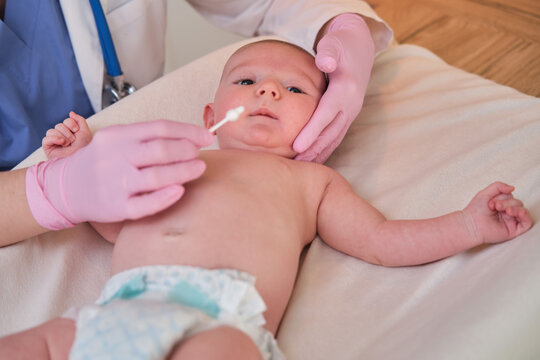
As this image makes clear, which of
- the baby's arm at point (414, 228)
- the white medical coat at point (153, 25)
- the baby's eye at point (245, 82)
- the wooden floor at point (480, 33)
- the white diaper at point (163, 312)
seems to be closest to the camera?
the white diaper at point (163, 312)

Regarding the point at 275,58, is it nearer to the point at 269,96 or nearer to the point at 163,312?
the point at 269,96

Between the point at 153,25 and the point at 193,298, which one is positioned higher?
the point at 153,25

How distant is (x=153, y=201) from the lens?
768 millimetres

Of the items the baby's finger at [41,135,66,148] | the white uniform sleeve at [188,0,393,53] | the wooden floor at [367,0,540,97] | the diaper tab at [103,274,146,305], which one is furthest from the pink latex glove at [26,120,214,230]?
the wooden floor at [367,0,540,97]

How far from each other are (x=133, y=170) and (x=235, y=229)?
0.19 metres

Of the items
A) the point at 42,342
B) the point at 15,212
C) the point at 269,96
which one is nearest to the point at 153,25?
the point at 269,96

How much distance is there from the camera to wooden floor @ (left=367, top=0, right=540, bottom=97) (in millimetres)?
1580

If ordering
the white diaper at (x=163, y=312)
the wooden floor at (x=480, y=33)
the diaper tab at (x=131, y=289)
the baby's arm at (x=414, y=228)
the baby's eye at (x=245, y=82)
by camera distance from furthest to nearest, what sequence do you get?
the wooden floor at (x=480, y=33)
the baby's eye at (x=245, y=82)
the baby's arm at (x=414, y=228)
the diaper tab at (x=131, y=289)
the white diaper at (x=163, y=312)

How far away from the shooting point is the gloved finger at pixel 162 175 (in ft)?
2.51

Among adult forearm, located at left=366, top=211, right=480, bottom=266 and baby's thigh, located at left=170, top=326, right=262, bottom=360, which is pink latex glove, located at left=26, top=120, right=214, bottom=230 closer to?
baby's thigh, located at left=170, top=326, right=262, bottom=360

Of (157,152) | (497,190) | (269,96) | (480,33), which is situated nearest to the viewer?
(157,152)

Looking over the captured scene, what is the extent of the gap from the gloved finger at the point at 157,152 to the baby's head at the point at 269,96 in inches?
9.7

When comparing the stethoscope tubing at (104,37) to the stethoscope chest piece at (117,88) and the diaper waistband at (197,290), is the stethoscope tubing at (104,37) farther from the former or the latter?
the diaper waistband at (197,290)

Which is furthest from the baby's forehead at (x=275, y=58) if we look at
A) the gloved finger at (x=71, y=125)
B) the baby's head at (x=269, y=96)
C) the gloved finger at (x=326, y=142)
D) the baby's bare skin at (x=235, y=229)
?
the gloved finger at (x=71, y=125)
